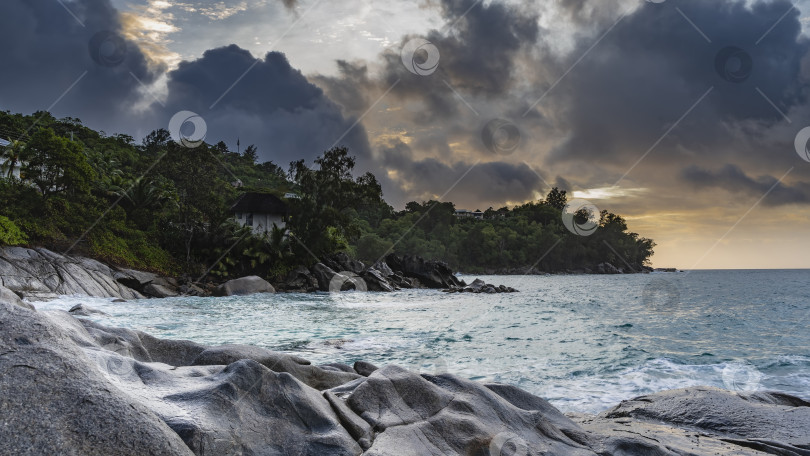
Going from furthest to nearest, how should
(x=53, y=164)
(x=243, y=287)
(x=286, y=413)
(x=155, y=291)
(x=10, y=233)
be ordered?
1. (x=243, y=287)
2. (x=53, y=164)
3. (x=155, y=291)
4. (x=10, y=233)
5. (x=286, y=413)

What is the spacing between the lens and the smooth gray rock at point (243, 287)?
3017 centimetres

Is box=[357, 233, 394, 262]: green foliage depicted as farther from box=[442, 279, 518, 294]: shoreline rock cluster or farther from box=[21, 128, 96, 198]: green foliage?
box=[21, 128, 96, 198]: green foliage

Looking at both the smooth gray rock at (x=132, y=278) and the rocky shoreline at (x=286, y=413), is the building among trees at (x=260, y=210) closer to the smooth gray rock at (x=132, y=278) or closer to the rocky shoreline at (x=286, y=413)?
the smooth gray rock at (x=132, y=278)

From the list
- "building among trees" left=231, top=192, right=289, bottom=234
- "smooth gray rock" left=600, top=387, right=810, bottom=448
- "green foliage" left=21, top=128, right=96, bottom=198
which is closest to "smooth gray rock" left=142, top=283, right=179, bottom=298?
"green foliage" left=21, top=128, right=96, bottom=198

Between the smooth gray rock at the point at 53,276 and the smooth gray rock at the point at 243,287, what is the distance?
520cm

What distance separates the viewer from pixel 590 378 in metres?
10.0

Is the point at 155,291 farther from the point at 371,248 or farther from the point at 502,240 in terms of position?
the point at 502,240

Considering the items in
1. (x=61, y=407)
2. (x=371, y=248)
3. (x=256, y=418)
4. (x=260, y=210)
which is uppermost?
(x=371, y=248)

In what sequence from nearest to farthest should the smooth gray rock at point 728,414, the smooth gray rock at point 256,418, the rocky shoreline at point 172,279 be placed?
the smooth gray rock at point 256,418, the smooth gray rock at point 728,414, the rocky shoreline at point 172,279

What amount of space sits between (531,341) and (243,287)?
860 inches

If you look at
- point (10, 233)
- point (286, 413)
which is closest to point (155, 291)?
point (10, 233)

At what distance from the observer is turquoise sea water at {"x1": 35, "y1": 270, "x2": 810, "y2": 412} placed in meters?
10.1

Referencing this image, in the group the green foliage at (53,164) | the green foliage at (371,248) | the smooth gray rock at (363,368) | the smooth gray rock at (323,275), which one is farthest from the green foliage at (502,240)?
the smooth gray rock at (363,368)

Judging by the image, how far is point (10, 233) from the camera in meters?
22.6
